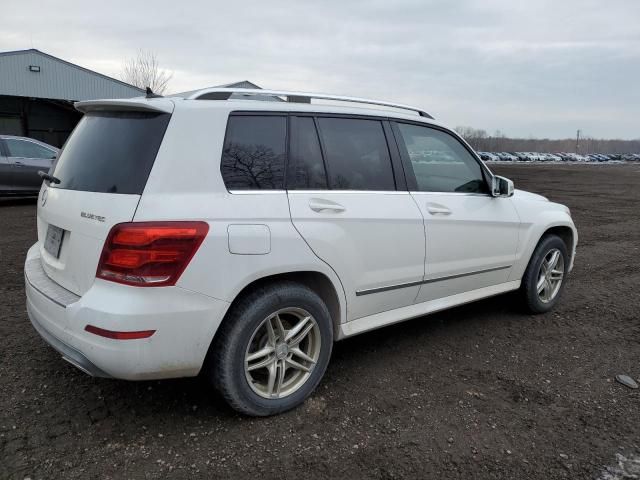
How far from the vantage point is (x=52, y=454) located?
2.52m

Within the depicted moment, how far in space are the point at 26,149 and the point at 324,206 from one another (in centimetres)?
1111

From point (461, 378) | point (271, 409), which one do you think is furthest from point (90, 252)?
point (461, 378)

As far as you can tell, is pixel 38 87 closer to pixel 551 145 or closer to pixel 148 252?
pixel 148 252

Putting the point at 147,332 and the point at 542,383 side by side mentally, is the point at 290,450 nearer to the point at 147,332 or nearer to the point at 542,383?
the point at 147,332

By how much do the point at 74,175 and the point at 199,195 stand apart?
2.77 feet

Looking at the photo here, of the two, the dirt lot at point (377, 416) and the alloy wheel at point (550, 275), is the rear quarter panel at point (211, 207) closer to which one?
the dirt lot at point (377, 416)

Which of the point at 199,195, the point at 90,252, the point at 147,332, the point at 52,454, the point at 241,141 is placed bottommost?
the point at 52,454

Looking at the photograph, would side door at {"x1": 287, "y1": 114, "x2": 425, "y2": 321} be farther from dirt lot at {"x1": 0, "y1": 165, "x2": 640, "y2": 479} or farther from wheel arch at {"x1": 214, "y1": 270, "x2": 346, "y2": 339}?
dirt lot at {"x1": 0, "y1": 165, "x2": 640, "y2": 479}

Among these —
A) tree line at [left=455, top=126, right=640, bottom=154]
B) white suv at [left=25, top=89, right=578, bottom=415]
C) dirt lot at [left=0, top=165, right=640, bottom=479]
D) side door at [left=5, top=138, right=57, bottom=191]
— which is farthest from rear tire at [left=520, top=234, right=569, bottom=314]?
tree line at [left=455, top=126, right=640, bottom=154]

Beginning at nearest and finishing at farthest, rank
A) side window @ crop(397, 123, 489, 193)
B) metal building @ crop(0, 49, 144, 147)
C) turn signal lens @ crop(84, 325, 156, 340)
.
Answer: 1. turn signal lens @ crop(84, 325, 156, 340)
2. side window @ crop(397, 123, 489, 193)
3. metal building @ crop(0, 49, 144, 147)

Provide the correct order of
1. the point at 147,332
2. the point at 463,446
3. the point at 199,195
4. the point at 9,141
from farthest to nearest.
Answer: the point at 9,141, the point at 463,446, the point at 199,195, the point at 147,332

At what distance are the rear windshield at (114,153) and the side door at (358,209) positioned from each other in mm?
790

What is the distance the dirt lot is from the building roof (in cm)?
2285

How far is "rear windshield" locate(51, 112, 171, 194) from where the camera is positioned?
2.53 m
